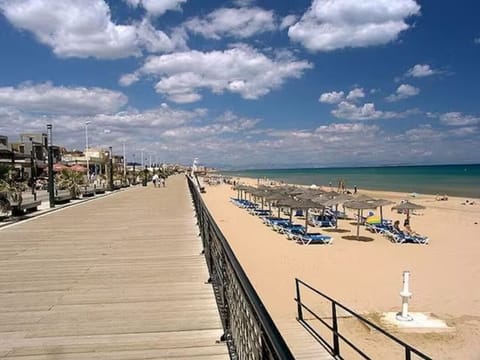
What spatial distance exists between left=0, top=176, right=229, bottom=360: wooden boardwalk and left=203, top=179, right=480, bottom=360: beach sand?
12.0ft

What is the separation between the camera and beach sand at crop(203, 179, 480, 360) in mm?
7949

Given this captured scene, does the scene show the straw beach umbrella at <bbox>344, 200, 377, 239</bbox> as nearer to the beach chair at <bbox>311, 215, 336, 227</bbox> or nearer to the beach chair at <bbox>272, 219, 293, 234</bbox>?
the beach chair at <bbox>311, 215, 336, 227</bbox>

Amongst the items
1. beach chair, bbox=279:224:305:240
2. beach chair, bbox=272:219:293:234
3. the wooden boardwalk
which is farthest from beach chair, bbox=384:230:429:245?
the wooden boardwalk

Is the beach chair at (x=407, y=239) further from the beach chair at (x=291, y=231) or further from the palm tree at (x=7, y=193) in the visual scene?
the palm tree at (x=7, y=193)

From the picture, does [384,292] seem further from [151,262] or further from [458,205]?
[458,205]

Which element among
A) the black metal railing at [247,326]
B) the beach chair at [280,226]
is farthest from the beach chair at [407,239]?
the black metal railing at [247,326]

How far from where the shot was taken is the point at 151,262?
6.52 metres

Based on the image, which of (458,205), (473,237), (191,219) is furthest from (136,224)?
(458,205)

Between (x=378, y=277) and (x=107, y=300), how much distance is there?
9464 millimetres

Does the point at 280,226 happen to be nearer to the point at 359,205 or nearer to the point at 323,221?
the point at 323,221

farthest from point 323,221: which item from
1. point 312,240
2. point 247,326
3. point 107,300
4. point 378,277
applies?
point 247,326

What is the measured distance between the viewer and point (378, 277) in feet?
39.7

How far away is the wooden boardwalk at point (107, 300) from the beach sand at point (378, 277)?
144 inches

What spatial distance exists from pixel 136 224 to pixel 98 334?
7638 millimetres
